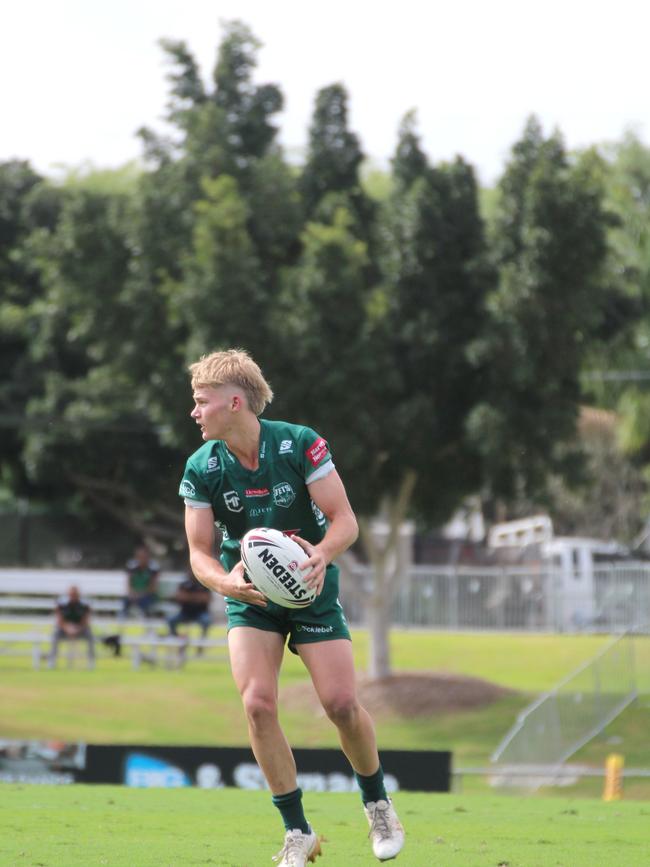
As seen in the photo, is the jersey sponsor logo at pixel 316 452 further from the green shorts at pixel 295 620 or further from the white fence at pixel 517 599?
the white fence at pixel 517 599

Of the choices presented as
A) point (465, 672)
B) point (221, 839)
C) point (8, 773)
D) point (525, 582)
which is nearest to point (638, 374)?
point (525, 582)

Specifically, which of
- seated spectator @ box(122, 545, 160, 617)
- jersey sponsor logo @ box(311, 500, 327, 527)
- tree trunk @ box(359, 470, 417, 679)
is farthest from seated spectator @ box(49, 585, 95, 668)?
jersey sponsor logo @ box(311, 500, 327, 527)

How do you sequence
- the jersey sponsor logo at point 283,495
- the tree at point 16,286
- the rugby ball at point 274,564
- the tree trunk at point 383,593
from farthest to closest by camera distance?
1. the tree at point 16,286
2. the tree trunk at point 383,593
3. the jersey sponsor logo at point 283,495
4. the rugby ball at point 274,564

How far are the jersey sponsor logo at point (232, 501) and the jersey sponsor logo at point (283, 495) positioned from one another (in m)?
0.18

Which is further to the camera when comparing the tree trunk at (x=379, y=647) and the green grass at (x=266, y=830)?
the tree trunk at (x=379, y=647)

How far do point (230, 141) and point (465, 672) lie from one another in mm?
13374

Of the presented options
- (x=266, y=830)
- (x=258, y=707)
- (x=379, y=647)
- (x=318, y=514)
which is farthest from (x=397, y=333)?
(x=258, y=707)

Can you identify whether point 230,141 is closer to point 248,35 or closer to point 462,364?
point 248,35

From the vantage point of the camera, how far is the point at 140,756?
15578 millimetres

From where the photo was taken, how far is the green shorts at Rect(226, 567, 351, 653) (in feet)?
22.4

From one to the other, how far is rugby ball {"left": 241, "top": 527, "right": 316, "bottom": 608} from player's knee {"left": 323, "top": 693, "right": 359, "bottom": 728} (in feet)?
1.76

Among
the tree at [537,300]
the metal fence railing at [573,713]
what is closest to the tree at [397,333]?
the tree at [537,300]

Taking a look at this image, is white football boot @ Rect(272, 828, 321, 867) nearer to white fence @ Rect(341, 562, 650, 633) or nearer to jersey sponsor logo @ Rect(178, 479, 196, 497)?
jersey sponsor logo @ Rect(178, 479, 196, 497)

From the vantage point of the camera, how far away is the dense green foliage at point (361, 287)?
2591 cm
